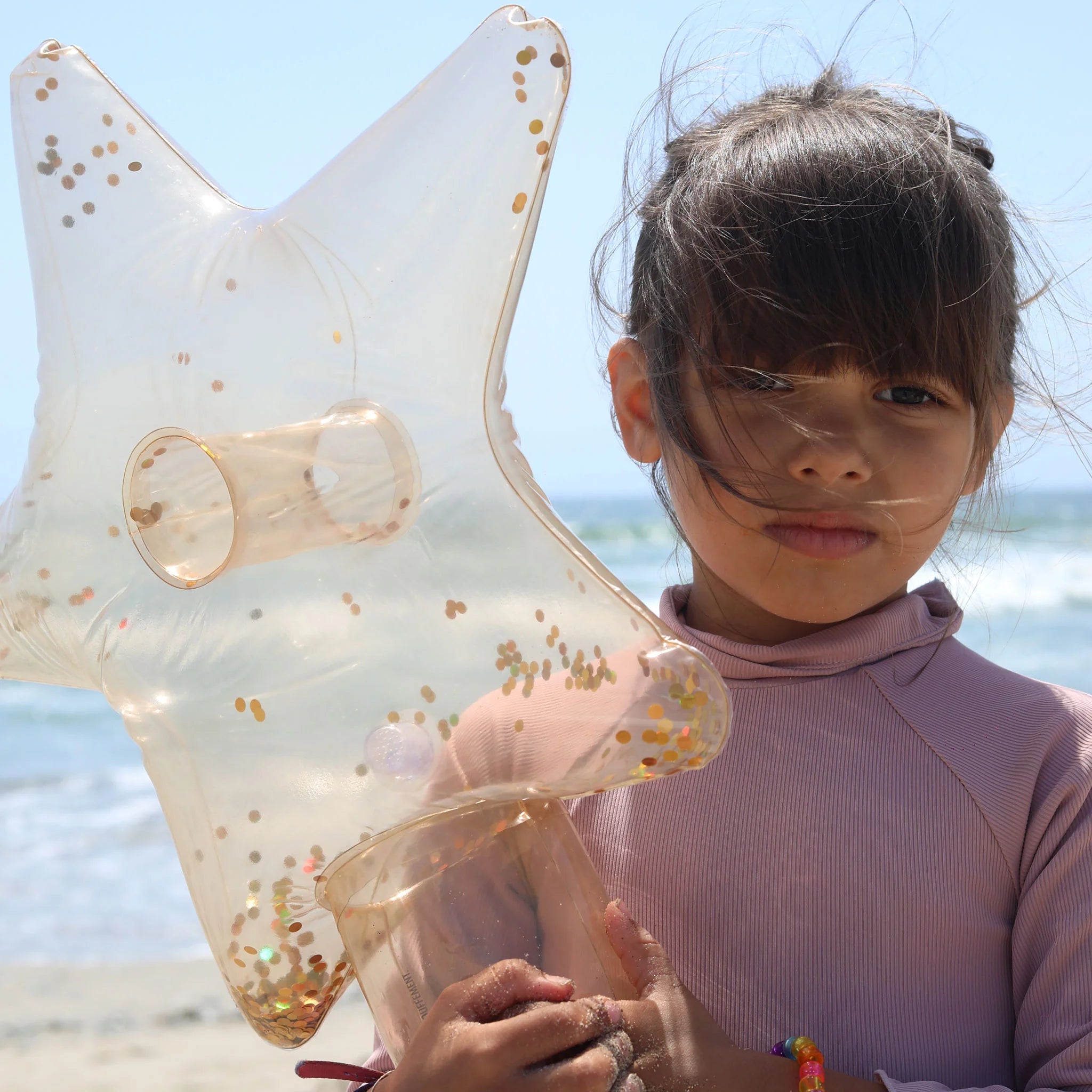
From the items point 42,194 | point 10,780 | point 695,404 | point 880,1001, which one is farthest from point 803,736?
point 10,780

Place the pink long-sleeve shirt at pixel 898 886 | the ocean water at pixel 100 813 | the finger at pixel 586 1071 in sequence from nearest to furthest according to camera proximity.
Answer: the finger at pixel 586 1071
the pink long-sleeve shirt at pixel 898 886
the ocean water at pixel 100 813

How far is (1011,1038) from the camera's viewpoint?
118 cm

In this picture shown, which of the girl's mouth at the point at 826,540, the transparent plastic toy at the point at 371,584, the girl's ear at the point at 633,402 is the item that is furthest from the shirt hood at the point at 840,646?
the transparent plastic toy at the point at 371,584

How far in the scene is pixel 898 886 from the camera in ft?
3.80

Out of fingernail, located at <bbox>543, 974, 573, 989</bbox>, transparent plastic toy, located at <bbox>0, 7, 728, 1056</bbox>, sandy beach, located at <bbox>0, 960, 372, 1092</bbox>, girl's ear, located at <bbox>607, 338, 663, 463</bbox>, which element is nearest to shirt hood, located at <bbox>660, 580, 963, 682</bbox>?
girl's ear, located at <bbox>607, 338, 663, 463</bbox>

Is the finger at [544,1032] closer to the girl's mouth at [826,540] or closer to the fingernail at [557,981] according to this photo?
the fingernail at [557,981]

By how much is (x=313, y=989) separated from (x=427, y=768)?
26 centimetres

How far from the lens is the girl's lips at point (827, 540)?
1.20 m

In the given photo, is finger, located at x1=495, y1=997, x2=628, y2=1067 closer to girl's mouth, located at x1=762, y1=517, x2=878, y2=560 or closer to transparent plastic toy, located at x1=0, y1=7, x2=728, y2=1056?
transparent plastic toy, located at x1=0, y1=7, x2=728, y2=1056

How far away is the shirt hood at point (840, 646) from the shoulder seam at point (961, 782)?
4 cm

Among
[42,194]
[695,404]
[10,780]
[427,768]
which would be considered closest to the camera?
[427,768]

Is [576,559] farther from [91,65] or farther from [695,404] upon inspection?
[91,65]

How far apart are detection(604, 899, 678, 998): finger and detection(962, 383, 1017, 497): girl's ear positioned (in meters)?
0.60

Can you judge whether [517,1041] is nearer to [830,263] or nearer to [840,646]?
[840,646]
